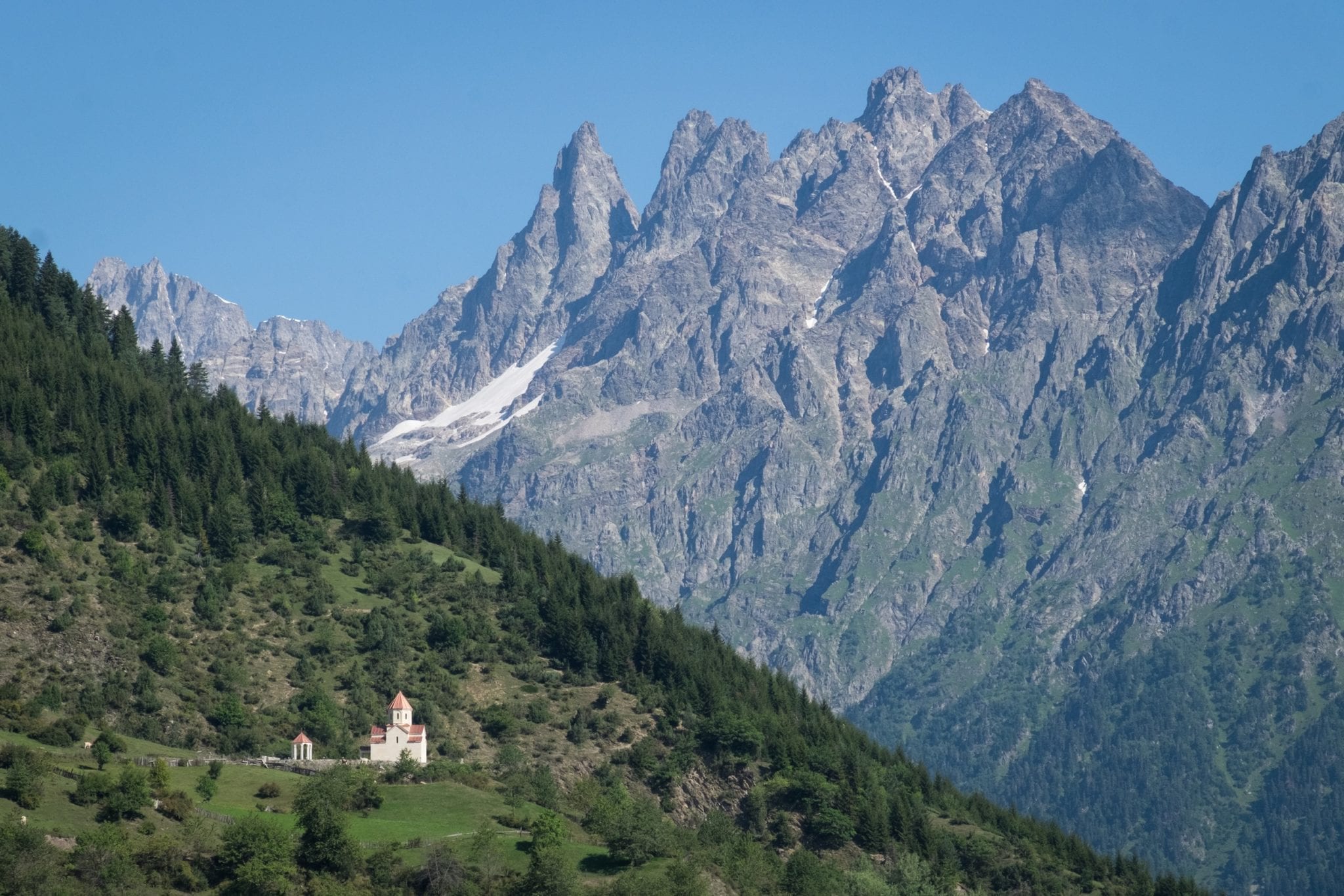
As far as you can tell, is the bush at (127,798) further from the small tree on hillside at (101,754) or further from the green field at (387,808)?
the small tree on hillside at (101,754)

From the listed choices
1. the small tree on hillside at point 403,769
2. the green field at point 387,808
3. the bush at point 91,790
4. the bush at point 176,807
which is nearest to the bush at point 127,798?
the bush at point 91,790

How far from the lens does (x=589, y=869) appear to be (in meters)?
138

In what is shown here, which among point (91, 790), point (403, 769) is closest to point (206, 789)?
point (91, 790)

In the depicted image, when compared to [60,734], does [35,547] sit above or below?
above

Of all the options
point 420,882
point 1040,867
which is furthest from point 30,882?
point 1040,867

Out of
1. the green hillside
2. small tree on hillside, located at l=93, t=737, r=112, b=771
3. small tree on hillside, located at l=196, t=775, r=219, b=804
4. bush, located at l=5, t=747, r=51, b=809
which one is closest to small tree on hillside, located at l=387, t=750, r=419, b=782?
the green hillside

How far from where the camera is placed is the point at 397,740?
166 m

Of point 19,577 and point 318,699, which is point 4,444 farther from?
point 318,699

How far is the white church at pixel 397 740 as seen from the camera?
165 m

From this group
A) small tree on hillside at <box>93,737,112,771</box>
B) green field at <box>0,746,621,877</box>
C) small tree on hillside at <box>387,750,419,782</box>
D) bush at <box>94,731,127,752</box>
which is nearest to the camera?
green field at <box>0,746,621,877</box>

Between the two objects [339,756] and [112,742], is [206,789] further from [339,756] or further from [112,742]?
[339,756]

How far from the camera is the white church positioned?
16488cm

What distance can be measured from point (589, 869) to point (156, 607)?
213 ft

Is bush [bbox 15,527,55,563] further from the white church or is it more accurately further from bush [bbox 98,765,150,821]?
bush [bbox 98,765,150,821]
